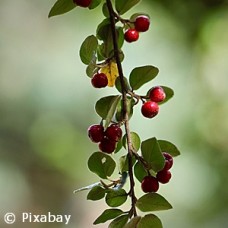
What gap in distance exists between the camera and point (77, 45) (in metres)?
1.34

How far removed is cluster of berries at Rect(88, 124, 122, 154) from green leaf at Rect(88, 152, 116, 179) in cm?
3

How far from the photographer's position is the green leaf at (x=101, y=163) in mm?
560

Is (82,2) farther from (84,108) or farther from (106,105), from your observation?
(84,108)

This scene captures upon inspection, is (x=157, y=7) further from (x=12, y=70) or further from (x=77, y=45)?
(x=12, y=70)

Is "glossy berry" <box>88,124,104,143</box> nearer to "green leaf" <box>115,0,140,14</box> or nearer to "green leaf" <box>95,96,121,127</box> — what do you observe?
"green leaf" <box>95,96,121,127</box>

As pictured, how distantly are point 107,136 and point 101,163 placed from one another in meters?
0.06

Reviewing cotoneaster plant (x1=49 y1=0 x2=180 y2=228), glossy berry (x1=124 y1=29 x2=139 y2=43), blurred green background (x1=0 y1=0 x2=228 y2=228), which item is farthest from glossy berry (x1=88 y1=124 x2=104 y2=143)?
blurred green background (x1=0 y1=0 x2=228 y2=228)

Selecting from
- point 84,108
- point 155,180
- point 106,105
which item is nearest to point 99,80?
point 106,105

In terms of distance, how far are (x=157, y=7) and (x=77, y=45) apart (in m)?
0.27

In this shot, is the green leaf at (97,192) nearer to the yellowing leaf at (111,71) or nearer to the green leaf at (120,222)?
the green leaf at (120,222)

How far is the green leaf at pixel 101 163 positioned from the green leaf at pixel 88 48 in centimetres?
12

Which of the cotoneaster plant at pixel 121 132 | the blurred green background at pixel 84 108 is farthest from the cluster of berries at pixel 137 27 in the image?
the blurred green background at pixel 84 108

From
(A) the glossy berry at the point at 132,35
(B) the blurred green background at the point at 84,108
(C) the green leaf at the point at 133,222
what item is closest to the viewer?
(C) the green leaf at the point at 133,222

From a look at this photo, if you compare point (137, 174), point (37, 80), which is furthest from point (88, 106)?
point (137, 174)
